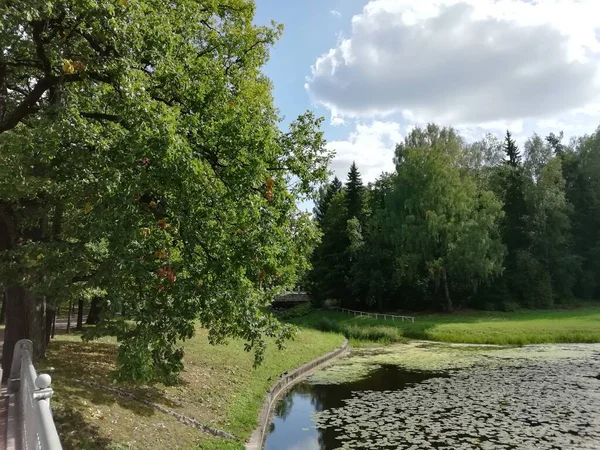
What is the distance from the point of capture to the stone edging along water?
13023 mm

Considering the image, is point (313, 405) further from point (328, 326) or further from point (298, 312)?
point (298, 312)

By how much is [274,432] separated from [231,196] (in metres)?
9.39

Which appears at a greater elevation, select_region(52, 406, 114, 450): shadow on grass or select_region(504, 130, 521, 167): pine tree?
select_region(504, 130, 521, 167): pine tree

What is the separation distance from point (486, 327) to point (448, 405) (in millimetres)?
20816

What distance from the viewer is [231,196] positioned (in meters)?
9.15

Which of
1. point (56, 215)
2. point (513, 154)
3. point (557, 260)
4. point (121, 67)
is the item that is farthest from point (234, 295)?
point (513, 154)

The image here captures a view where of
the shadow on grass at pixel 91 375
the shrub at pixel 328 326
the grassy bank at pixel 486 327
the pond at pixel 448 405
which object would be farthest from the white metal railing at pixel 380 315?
the shadow on grass at pixel 91 375

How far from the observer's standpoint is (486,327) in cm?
3525

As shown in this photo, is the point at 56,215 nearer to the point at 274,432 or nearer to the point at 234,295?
the point at 234,295

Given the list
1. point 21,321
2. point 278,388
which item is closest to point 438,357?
point 278,388

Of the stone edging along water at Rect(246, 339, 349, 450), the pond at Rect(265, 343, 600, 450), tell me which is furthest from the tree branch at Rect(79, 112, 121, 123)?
the pond at Rect(265, 343, 600, 450)

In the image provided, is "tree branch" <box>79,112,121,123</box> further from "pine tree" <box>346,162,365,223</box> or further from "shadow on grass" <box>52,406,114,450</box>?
"pine tree" <box>346,162,365,223</box>

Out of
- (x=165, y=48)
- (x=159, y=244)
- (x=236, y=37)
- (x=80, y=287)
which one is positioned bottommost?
(x=80, y=287)

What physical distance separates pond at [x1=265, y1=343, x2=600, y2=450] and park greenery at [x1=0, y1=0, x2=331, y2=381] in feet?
17.8
